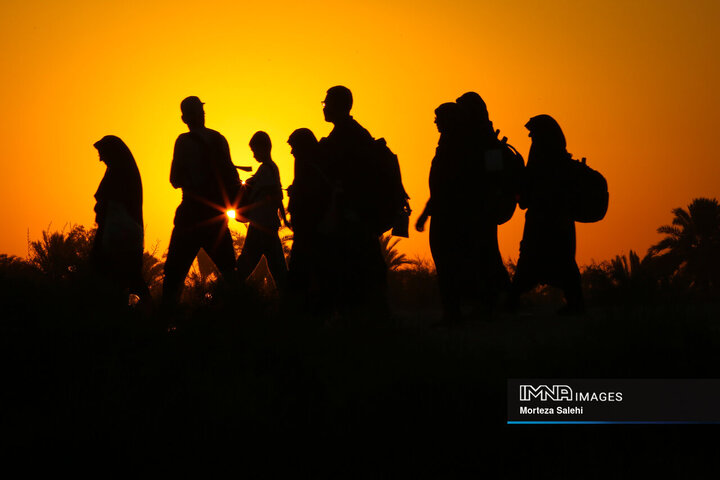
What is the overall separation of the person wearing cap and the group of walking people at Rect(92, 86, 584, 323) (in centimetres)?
1

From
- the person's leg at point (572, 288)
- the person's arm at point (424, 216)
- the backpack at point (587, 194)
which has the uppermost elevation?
the backpack at point (587, 194)

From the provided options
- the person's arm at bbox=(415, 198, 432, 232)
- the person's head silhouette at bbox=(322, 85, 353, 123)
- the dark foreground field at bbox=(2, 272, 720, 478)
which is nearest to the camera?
the dark foreground field at bbox=(2, 272, 720, 478)

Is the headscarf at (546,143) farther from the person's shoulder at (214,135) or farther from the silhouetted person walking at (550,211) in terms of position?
the person's shoulder at (214,135)

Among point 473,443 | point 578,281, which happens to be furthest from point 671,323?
point 578,281

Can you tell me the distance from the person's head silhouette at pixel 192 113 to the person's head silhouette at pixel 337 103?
1794 millimetres

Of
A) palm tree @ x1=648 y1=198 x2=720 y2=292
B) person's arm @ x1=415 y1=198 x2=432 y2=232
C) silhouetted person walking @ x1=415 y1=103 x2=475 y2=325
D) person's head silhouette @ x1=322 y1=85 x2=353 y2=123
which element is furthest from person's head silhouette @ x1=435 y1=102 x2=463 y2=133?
palm tree @ x1=648 y1=198 x2=720 y2=292

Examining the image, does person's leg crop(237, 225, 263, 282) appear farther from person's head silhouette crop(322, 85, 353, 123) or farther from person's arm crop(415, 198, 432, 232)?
person's head silhouette crop(322, 85, 353, 123)

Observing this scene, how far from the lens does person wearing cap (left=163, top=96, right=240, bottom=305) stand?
45.4 feet

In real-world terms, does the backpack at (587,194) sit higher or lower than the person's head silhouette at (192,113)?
lower

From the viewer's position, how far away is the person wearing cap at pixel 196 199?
13836mm

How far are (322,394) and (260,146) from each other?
6.60 m

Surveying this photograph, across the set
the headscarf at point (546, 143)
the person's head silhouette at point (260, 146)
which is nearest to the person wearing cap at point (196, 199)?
the person's head silhouette at point (260, 146)

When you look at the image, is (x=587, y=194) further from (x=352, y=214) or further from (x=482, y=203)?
(x=352, y=214)

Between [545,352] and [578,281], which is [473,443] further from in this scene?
[578,281]
